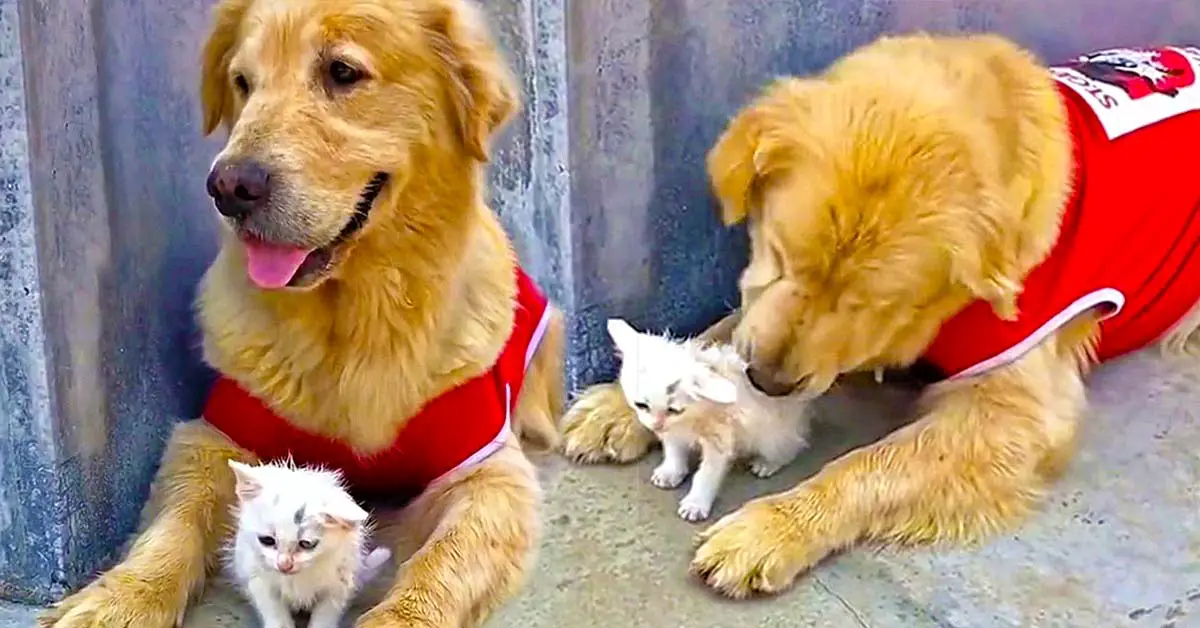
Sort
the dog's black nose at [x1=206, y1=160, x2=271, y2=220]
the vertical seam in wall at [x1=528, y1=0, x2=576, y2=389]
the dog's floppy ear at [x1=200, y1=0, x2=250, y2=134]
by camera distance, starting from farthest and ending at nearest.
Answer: the vertical seam in wall at [x1=528, y1=0, x2=576, y2=389], the dog's floppy ear at [x1=200, y1=0, x2=250, y2=134], the dog's black nose at [x1=206, y1=160, x2=271, y2=220]

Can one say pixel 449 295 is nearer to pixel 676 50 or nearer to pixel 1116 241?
pixel 676 50

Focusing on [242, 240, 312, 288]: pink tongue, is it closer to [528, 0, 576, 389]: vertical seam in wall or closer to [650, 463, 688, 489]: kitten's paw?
[528, 0, 576, 389]: vertical seam in wall

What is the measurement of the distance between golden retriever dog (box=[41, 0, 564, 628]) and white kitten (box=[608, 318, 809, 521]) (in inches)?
9.3

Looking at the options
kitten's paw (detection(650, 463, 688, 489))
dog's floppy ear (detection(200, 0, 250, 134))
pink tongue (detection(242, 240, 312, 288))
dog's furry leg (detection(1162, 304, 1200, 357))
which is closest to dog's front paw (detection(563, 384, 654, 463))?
kitten's paw (detection(650, 463, 688, 489))

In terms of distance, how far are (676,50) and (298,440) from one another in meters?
1.15

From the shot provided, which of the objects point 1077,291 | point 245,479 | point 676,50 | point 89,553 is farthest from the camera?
point 676,50

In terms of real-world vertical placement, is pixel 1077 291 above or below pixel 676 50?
below

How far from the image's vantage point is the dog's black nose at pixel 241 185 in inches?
85.7

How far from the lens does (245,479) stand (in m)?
2.25

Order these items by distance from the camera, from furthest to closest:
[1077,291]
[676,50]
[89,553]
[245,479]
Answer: [676,50] < [1077,291] < [89,553] < [245,479]

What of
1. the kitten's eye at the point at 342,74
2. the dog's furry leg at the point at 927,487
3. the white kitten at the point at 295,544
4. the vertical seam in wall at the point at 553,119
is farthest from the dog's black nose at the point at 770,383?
the kitten's eye at the point at 342,74

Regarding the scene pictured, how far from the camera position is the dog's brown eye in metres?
2.30

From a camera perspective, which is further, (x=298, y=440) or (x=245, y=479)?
(x=298, y=440)

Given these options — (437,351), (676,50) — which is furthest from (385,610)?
(676,50)
